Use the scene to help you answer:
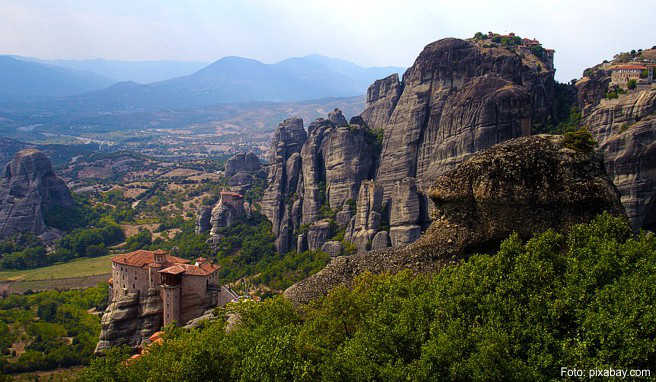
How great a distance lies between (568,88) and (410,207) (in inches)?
954

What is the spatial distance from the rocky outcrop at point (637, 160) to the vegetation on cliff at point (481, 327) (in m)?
19.8

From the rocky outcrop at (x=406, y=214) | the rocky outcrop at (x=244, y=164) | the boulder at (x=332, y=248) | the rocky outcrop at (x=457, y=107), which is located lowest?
the boulder at (x=332, y=248)

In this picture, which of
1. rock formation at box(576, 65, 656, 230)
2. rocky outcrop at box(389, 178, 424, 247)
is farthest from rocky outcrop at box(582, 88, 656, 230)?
rocky outcrop at box(389, 178, 424, 247)

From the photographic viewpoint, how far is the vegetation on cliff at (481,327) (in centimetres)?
1114

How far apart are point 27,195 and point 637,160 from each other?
90.5m

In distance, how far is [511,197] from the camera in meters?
18.6

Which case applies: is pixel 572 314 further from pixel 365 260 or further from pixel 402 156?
pixel 402 156

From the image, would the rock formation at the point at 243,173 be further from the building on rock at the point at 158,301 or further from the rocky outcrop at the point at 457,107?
the building on rock at the point at 158,301

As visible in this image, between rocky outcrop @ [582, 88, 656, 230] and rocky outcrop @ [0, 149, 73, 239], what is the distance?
8571 centimetres

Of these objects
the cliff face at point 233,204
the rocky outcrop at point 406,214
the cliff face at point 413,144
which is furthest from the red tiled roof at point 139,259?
the cliff face at point 233,204

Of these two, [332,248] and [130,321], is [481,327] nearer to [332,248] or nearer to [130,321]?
[130,321]

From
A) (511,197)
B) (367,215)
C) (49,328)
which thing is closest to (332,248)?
(367,215)

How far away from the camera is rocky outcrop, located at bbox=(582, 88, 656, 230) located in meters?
32.0

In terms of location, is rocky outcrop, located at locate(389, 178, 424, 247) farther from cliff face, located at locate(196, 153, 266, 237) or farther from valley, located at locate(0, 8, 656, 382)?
cliff face, located at locate(196, 153, 266, 237)
